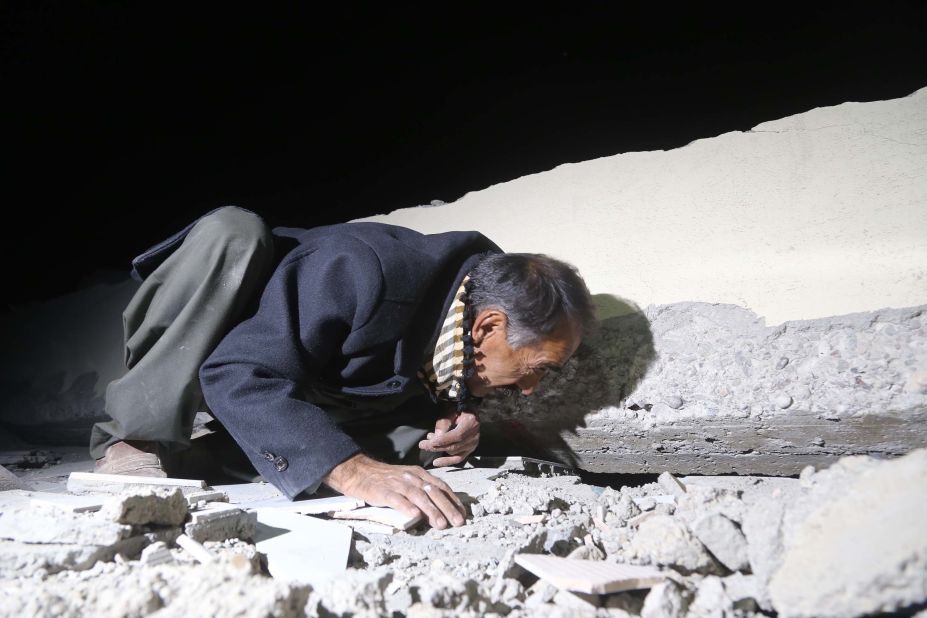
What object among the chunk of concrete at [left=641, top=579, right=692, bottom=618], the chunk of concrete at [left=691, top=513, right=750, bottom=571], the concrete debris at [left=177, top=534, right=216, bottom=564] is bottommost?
the concrete debris at [left=177, top=534, right=216, bottom=564]

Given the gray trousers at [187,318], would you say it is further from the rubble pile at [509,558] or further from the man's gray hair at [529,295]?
the man's gray hair at [529,295]

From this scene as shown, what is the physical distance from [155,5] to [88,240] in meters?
1.93

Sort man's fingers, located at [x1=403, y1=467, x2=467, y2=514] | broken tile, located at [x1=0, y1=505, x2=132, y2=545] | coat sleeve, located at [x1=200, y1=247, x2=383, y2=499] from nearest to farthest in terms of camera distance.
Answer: broken tile, located at [x1=0, y1=505, x2=132, y2=545] < man's fingers, located at [x1=403, y1=467, x2=467, y2=514] < coat sleeve, located at [x1=200, y1=247, x2=383, y2=499]

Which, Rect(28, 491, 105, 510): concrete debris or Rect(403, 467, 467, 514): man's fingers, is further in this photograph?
Rect(403, 467, 467, 514): man's fingers

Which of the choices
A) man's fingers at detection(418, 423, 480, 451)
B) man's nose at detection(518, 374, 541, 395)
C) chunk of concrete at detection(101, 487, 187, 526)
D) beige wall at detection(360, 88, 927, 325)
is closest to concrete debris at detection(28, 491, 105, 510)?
chunk of concrete at detection(101, 487, 187, 526)

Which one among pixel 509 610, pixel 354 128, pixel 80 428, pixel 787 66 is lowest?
pixel 80 428

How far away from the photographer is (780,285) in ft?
6.17

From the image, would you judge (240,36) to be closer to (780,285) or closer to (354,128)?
(354,128)

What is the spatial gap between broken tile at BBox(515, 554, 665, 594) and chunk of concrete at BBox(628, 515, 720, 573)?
36 mm

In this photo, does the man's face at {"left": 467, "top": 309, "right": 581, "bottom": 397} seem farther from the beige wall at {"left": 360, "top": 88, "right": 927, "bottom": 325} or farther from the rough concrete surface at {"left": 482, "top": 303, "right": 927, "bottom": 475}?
the beige wall at {"left": 360, "top": 88, "right": 927, "bottom": 325}

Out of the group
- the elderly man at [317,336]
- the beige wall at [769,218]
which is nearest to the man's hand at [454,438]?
the elderly man at [317,336]

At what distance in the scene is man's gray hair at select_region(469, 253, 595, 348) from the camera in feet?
5.80

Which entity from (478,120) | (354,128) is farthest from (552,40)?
(354,128)

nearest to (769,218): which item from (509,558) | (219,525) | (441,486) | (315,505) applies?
(441,486)
